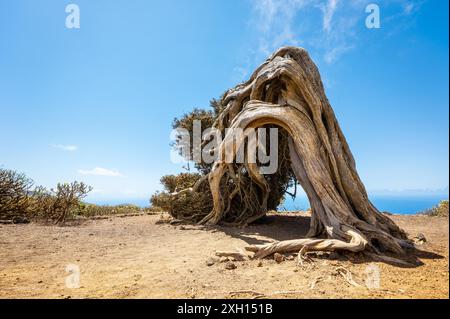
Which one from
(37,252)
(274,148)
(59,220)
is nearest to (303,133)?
(274,148)

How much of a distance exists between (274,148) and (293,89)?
2718 mm

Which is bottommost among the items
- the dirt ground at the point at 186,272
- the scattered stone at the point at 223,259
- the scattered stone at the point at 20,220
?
the dirt ground at the point at 186,272

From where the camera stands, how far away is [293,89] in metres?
8.49

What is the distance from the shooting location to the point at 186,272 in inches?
184

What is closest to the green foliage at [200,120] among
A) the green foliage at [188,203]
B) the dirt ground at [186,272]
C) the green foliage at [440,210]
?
the green foliage at [188,203]

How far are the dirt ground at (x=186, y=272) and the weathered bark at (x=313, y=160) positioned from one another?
26.6 inches

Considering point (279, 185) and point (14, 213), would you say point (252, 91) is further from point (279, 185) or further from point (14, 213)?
point (14, 213)

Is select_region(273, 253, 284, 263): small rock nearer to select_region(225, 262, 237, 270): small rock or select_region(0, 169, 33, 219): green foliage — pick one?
select_region(225, 262, 237, 270): small rock

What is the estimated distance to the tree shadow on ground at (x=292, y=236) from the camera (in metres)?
5.32

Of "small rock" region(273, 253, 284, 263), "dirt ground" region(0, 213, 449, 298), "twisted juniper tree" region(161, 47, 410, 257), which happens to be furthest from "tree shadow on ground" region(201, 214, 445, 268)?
"small rock" region(273, 253, 284, 263)

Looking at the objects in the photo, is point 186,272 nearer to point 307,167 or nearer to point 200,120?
point 307,167

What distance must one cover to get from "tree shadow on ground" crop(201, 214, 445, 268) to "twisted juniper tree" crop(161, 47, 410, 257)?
225mm

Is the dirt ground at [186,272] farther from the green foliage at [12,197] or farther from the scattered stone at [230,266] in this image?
the green foliage at [12,197]
